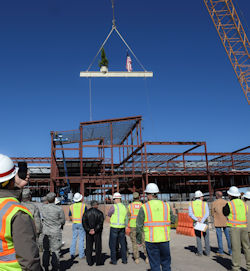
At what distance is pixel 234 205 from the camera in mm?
6363

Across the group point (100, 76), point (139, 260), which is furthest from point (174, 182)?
point (139, 260)

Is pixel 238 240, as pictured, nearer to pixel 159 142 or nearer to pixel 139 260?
pixel 139 260

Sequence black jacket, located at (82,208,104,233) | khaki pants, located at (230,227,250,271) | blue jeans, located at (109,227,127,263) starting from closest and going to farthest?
khaki pants, located at (230,227,250,271)
blue jeans, located at (109,227,127,263)
black jacket, located at (82,208,104,233)

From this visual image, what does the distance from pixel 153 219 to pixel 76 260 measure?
4.34 m

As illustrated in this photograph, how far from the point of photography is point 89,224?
809 cm

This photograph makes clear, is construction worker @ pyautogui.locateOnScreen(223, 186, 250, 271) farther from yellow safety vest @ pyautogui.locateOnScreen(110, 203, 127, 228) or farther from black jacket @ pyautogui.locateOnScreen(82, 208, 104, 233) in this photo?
black jacket @ pyautogui.locateOnScreen(82, 208, 104, 233)

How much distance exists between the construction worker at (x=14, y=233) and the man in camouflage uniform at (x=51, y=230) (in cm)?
494

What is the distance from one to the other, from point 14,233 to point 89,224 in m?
6.36

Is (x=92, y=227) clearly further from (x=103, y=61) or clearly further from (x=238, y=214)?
(x=103, y=61)

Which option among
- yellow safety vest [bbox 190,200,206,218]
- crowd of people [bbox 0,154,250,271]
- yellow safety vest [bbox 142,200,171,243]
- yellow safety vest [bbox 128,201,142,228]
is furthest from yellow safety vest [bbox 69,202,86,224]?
yellow safety vest [bbox 142,200,171,243]

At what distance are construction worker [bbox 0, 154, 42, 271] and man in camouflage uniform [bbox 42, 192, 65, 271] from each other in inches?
195

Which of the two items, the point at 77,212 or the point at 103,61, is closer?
the point at 77,212

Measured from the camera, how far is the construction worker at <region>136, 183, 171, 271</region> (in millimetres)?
5184

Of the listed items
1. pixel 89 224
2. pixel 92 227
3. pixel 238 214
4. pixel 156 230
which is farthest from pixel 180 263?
pixel 156 230
